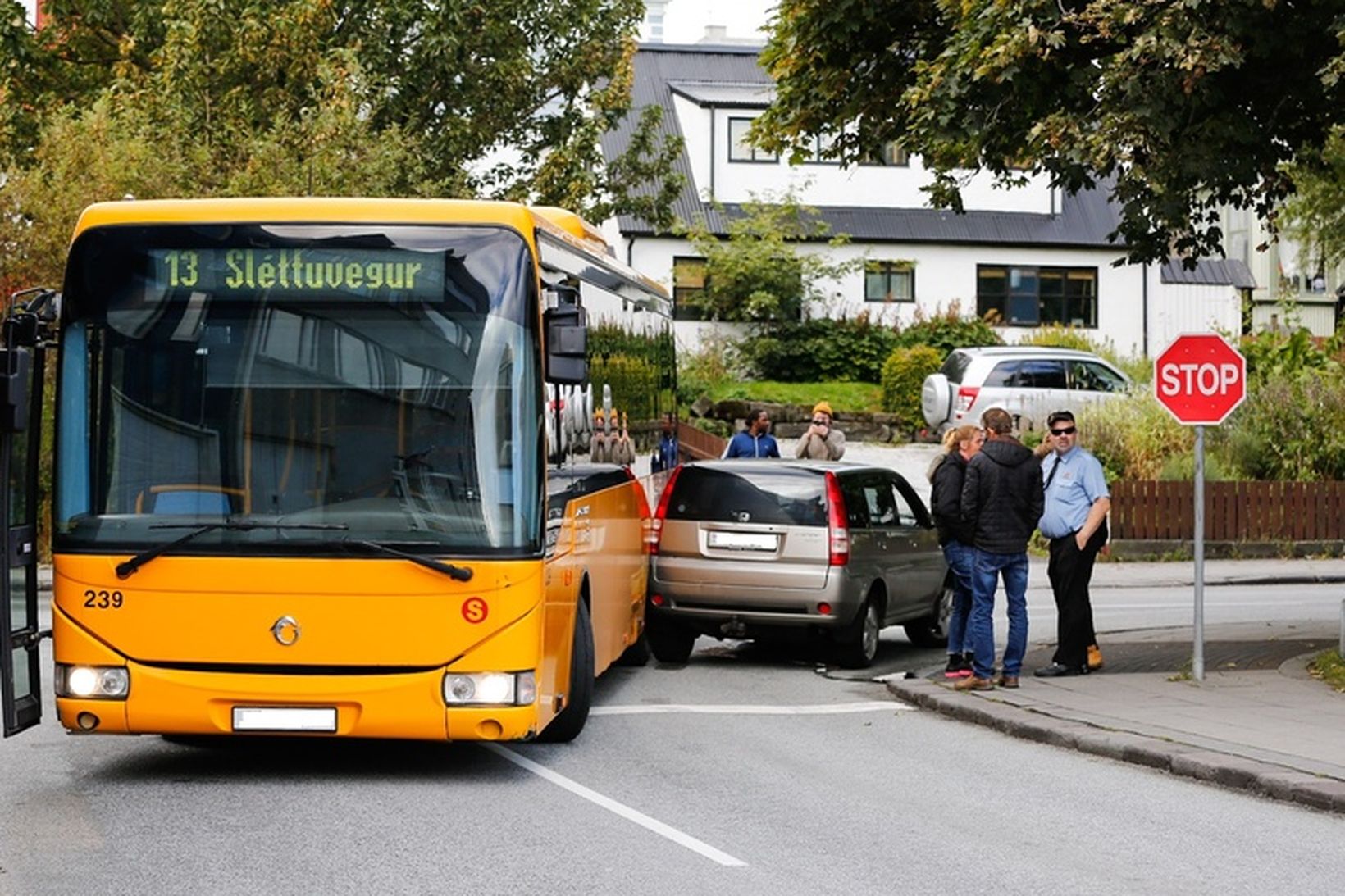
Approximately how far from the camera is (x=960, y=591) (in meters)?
14.9

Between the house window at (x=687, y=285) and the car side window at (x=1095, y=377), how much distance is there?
40.2 feet

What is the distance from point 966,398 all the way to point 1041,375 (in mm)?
1886

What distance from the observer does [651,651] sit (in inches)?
678

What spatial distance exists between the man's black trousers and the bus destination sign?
6377 mm

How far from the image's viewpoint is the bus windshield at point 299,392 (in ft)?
33.4

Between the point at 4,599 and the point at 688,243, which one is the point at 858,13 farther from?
the point at 688,243

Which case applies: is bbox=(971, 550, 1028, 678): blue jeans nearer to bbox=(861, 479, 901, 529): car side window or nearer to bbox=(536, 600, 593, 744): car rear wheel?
bbox=(861, 479, 901, 529): car side window

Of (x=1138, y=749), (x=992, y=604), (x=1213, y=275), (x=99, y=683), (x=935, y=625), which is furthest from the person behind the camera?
(x=1213, y=275)

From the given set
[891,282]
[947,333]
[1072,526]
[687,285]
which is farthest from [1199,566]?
[891,282]

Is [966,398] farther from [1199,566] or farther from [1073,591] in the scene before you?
[1199,566]

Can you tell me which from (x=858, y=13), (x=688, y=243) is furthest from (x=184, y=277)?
(x=688, y=243)

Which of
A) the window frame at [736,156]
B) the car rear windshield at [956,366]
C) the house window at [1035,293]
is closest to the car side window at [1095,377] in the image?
the car rear windshield at [956,366]

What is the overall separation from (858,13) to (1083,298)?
36051 mm

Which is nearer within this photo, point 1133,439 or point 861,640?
point 861,640
